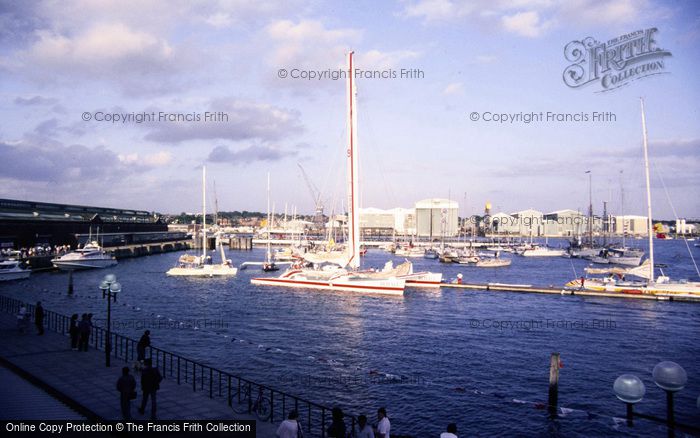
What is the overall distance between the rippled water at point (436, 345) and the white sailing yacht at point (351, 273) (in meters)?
1.97

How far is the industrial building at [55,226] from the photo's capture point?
309ft

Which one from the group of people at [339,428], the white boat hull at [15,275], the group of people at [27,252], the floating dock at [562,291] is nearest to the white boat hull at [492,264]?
the floating dock at [562,291]

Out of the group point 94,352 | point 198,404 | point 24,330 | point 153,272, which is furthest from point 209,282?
point 198,404

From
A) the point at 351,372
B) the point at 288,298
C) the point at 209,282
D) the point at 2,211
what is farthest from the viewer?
the point at 2,211

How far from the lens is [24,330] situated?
25922 mm

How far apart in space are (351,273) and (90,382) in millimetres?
40616

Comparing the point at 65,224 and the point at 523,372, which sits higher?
the point at 65,224

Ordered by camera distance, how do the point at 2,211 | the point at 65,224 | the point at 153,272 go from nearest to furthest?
the point at 153,272
the point at 2,211
the point at 65,224

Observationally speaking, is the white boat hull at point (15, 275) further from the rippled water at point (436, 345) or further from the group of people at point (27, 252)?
the group of people at point (27, 252)

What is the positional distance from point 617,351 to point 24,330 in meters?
33.4

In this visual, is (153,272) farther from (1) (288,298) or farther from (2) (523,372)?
(2) (523,372)

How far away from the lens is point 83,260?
82875 mm

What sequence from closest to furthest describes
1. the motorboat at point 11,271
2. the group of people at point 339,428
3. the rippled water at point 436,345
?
the group of people at point 339,428 < the rippled water at point 436,345 < the motorboat at point 11,271

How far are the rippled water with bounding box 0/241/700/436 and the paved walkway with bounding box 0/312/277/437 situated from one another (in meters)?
7.00
